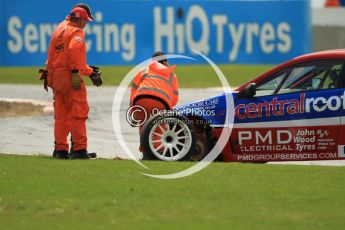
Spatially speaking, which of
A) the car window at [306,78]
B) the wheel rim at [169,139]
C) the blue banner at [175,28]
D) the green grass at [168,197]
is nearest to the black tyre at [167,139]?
the wheel rim at [169,139]

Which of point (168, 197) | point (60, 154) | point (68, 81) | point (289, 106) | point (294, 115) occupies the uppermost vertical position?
point (68, 81)

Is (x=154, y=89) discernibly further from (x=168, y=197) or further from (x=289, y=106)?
(x=168, y=197)

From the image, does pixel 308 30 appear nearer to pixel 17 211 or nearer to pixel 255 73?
pixel 255 73

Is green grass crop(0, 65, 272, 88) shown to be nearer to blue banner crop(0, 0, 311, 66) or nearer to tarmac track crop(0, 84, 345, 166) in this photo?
blue banner crop(0, 0, 311, 66)

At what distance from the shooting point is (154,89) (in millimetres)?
11836

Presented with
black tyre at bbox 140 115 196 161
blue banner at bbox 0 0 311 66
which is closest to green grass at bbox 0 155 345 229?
black tyre at bbox 140 115 196 161

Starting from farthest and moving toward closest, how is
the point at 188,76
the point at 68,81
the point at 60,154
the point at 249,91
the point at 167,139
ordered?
the point at 188,76, the point at 60,154, the point at 68,81, the point at 167,139, the point at 249,91

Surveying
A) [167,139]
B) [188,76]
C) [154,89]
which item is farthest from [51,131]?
[188,76]

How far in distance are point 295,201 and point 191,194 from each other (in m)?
0.99

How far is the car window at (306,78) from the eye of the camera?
10.8 meters

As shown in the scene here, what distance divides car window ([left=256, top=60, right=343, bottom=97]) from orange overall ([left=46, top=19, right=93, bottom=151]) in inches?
84.3

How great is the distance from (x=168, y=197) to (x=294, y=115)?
8.38 feet

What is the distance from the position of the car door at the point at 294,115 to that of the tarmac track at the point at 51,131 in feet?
5.02

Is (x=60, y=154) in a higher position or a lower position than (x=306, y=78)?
lower
